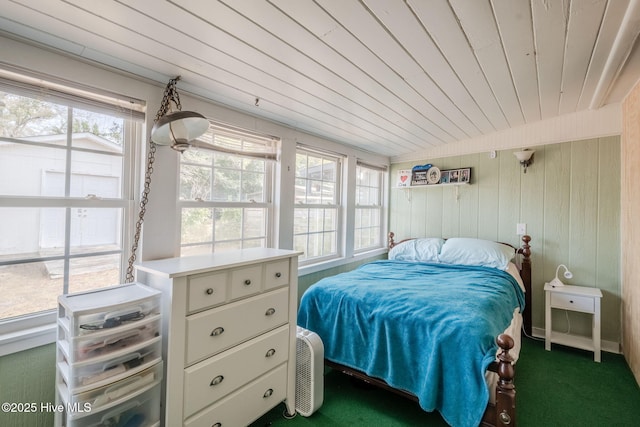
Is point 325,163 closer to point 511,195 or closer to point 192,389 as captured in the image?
point 511,195

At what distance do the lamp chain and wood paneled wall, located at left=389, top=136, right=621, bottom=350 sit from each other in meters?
3.06

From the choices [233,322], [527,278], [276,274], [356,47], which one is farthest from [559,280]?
[233,322]

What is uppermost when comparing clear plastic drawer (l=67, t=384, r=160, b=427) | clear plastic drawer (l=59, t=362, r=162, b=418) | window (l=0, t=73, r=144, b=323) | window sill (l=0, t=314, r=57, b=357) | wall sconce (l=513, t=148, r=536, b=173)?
wall sconce (l=513, t=148, r=536, b=173)

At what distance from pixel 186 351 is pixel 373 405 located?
1271mm

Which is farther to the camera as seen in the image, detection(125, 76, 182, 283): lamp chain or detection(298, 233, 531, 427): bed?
detection(125, 76, 182, 283): lamp chain

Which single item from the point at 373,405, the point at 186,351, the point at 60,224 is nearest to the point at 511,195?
the point at 373,405

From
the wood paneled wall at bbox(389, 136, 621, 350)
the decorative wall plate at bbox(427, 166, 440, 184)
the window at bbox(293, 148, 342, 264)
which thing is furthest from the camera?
the decorative wall plate at bbox(427, 166, 440, 184)

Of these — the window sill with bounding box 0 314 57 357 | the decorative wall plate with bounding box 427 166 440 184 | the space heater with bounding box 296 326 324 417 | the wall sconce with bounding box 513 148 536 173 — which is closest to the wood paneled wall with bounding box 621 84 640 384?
the wall sconce with bounding box 513 148 536 173

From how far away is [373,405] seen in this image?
6.23ft

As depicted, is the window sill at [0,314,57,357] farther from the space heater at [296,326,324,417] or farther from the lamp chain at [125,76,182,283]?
the space heater at [296,326,324,417]

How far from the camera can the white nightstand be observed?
2.46 metres

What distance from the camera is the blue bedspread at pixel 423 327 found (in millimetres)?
1478

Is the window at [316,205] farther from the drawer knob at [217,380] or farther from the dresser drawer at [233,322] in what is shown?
the drawer knob at [217,380]

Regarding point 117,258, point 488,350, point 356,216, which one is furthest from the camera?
point 356,216
